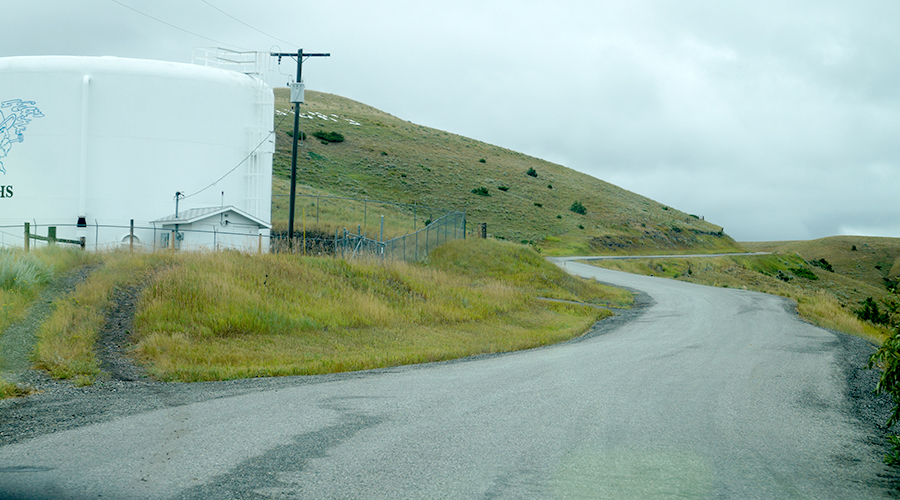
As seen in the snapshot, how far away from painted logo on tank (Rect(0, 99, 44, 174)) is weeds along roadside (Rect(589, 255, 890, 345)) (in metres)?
31.8

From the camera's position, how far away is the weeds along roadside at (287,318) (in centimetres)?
1215

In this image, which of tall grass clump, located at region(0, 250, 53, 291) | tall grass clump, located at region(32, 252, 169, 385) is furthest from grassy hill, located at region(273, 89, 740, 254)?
tall grass clump, located at region(0, 250, 53, 291)

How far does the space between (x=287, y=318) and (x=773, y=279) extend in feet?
163

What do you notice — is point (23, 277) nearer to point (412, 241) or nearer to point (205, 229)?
point (205, 229)

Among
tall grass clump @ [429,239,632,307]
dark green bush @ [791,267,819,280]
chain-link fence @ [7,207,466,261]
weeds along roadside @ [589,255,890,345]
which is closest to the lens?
weeds along roadside @ [589,255,890,345]

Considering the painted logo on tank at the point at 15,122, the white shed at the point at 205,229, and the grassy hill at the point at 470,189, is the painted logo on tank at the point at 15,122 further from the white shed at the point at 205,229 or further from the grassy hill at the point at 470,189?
the grassy hill at the point at 470,189

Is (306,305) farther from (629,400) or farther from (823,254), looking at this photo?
(823,254)

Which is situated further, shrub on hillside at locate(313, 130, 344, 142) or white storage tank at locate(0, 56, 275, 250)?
shrub on hillside at locate(313, 130, 344, 142)

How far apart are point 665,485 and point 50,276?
16933mm

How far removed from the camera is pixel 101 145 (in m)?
27.6

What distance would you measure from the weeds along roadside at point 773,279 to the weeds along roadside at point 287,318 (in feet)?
30.3

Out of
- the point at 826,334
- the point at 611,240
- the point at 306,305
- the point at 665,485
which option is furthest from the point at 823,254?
the point at 665,485

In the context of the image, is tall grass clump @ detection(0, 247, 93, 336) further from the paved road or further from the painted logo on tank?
the painted logo on tank

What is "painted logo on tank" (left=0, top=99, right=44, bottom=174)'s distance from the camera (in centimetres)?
2755
